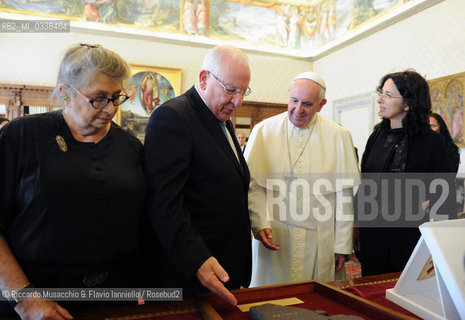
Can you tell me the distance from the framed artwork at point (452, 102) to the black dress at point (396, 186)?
14.1 ft

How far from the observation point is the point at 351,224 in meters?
2.66

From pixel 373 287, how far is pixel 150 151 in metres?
1.24

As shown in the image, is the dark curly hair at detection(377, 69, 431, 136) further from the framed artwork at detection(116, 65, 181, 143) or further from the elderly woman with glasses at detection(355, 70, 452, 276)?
the framed artwork at detection(116, 65, 181, 143)

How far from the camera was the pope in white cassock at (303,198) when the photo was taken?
105 inches

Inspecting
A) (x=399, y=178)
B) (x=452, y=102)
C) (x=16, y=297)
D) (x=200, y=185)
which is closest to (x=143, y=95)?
(x=452, y=102)

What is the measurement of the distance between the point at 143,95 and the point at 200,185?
816 centimetres

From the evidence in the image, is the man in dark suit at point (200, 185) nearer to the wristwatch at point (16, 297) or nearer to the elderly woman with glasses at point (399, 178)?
the wristwatch at point (16, 297)

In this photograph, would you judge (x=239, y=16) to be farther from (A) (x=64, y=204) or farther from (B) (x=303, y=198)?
(A) (x=64, y=204)

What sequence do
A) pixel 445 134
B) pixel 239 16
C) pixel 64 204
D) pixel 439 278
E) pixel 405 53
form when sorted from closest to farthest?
pixel 439 278
pixel 64 204
pixel 445 134
pixel 405 53
pixel 239 16

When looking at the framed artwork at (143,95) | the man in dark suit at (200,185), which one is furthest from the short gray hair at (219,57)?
the framed artwork at (143,95)

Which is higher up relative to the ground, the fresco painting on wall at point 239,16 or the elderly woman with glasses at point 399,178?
the fresco painting on wall at point 239,16

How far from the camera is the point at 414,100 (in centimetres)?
278

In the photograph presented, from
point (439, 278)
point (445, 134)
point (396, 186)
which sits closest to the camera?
point (439, 278)

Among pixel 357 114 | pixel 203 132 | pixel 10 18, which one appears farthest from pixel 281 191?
pixel 10 18
